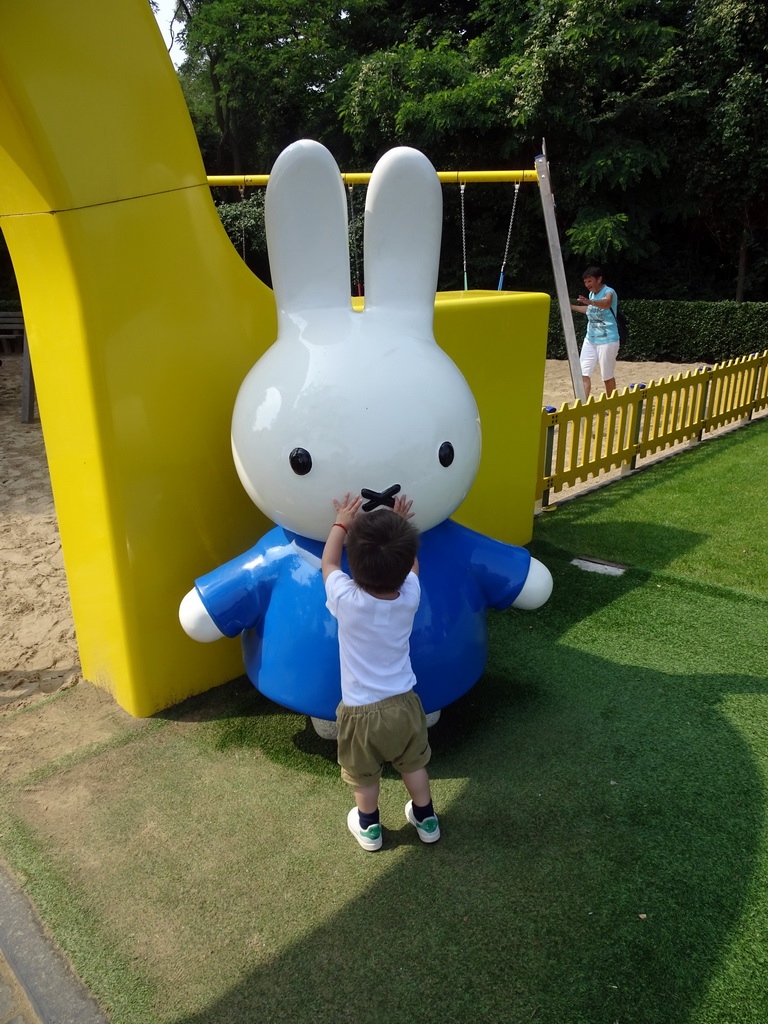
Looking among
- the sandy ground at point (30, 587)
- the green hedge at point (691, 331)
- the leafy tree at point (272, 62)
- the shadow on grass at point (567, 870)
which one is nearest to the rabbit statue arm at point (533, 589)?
the shadow on grass at point (567, 870)

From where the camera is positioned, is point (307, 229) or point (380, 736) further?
point (307, 229)

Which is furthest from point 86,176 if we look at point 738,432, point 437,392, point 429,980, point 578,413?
point 738,432

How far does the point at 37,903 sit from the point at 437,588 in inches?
71.1

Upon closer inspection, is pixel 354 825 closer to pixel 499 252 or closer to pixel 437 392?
pixel 437 392

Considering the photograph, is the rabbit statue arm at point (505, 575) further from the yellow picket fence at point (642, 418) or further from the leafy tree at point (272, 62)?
the leafy tree at point (272, 62)

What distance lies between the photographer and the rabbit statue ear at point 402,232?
121 inches

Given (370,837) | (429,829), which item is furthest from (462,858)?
(370,837)

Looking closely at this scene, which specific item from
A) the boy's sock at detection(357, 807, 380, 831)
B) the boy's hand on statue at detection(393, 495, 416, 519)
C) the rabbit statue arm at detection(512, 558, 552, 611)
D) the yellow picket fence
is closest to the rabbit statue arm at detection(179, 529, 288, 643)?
the boy's hand on statue at detection(393, 495, 416, 519)

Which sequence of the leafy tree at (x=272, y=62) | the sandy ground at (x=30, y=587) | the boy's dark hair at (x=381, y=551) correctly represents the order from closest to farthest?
the boy's dark hair at (x=381, y=551) → the sandy ground at (x=30, y=587) → the leafy tree at (x=272, y=62)

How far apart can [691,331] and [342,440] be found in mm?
15050

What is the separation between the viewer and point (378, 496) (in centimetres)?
278

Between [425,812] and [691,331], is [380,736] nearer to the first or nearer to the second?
[425,812]

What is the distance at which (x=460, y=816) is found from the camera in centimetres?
299

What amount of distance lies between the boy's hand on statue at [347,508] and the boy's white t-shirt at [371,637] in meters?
0.21
